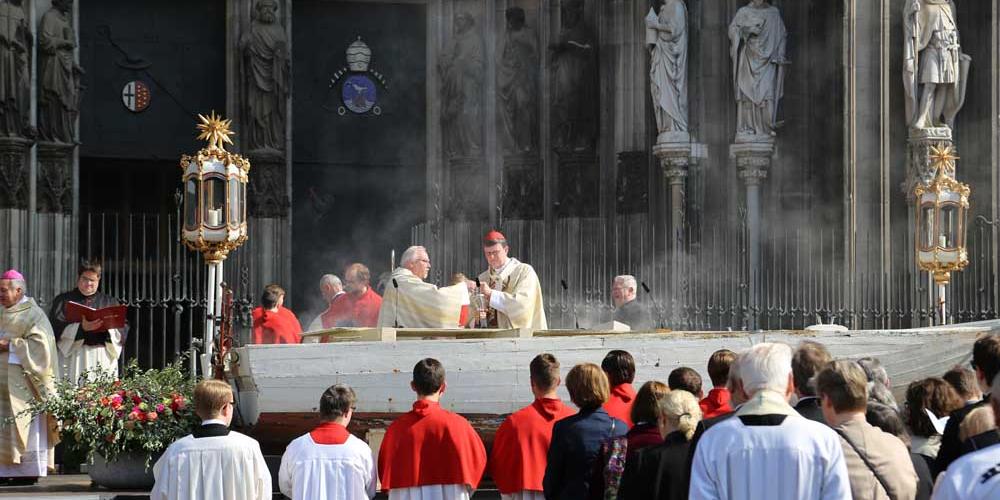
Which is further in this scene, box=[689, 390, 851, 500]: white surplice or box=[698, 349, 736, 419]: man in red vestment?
box=[698, 349, 736, 419]: man in red vestment

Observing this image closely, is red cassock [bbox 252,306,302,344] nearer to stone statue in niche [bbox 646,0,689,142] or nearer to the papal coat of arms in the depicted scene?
stone statue in niche [bbox 646,0,689,142]

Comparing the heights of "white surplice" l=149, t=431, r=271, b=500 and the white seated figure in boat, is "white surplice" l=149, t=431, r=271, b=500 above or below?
below

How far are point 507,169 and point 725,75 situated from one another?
10.1 feet

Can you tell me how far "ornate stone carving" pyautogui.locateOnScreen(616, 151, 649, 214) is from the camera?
2212 cm

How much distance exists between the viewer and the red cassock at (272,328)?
16.7m

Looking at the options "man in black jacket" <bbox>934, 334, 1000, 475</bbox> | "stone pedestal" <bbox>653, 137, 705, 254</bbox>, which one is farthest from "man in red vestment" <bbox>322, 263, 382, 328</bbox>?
"man in black jacket" <bbox>934, 334, 1000, 475</bbox>

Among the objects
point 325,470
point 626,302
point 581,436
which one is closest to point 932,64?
point 626,302

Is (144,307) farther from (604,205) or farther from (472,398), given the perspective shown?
(472,398)

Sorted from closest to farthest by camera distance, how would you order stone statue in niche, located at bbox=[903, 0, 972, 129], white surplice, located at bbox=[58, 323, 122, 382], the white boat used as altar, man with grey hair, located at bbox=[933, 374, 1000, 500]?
man with grey hair, located at bbox=[933, 374, 1000, 500], the white boat used as altar, white surplice, located at bbox=[58, 323, 122, 382], stone statue in niche, located at bbox=[903, 0, 972, 129]

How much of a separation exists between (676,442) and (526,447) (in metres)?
2.18

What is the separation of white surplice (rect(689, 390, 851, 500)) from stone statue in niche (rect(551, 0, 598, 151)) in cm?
1558

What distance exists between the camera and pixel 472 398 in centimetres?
1326

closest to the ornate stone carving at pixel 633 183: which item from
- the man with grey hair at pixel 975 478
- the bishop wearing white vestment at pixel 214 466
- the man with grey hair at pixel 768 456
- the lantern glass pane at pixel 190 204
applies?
the lantern glass pane at pixel 190 204

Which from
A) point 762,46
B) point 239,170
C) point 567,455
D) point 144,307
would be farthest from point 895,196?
point 567,455
